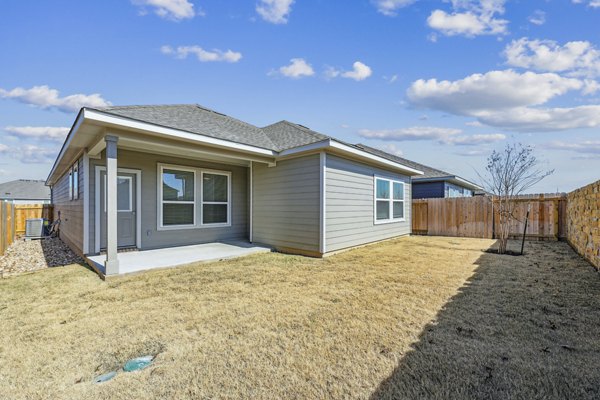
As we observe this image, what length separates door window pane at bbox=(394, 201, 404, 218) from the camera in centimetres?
1102

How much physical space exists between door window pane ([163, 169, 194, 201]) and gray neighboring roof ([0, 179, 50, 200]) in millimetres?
30573

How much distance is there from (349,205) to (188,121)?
4.62 m

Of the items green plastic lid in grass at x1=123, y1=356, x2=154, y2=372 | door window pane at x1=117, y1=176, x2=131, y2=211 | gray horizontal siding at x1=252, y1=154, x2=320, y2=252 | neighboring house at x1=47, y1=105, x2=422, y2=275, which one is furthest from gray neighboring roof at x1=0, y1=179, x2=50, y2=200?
green plastic lid in grass at x1=123, y1=356, x2=154, y2=372

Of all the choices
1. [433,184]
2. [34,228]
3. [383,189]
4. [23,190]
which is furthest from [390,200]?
[23,190]

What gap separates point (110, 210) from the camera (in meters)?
5.13

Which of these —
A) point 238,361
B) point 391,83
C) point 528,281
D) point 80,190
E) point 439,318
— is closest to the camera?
point 238,361

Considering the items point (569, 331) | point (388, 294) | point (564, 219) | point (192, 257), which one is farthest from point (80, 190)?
point (564, 219)

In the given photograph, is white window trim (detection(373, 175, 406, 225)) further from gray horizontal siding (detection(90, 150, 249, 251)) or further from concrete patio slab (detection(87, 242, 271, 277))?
gray horizontal siding (detection(90, 150, 249, 251))

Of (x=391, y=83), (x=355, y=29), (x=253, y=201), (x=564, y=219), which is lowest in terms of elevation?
(x=564, y=219)

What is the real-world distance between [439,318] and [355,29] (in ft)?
27.7

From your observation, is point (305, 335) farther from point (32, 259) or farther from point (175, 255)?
point (32, 259)

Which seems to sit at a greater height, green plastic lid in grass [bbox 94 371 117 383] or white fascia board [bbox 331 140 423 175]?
white fascia board [bbox 331 140 423 175]

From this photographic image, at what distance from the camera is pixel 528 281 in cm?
493

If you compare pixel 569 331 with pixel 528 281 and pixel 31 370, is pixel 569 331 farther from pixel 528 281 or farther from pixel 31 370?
pixel 31 370
